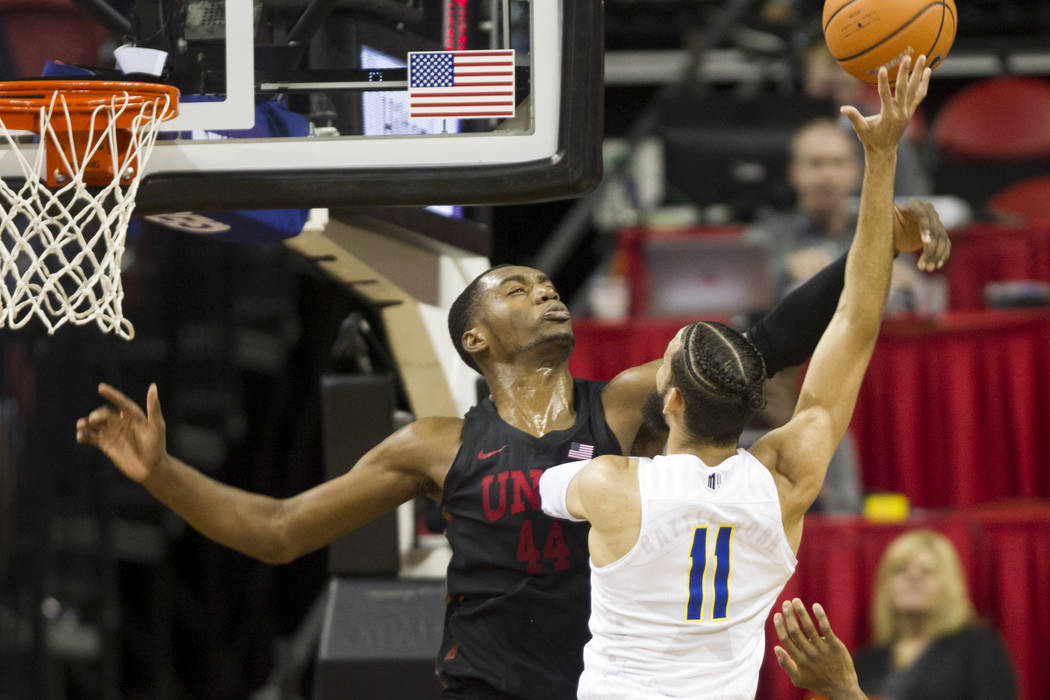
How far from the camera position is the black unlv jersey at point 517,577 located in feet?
10.5

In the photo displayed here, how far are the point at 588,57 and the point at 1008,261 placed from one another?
5.21 m

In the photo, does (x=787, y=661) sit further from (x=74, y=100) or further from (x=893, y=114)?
(x=74, y=100)

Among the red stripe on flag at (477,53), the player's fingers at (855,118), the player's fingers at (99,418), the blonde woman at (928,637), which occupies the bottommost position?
the blonde woman at (928,637)

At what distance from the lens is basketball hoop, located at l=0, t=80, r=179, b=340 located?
3.17m

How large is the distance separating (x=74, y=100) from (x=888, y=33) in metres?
1.88

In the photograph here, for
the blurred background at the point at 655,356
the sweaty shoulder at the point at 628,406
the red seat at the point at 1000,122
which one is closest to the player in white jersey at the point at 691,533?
the sweaty shoulder at the point at 628,406

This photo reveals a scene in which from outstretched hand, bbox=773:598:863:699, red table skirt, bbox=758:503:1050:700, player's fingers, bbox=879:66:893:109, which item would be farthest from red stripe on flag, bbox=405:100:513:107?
red table skirt, bbox=758:503:1050:700

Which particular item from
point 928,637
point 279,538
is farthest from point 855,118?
point 928,637

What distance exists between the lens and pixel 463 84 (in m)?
3.38

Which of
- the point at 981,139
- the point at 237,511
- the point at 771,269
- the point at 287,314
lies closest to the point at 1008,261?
the point at 771,269

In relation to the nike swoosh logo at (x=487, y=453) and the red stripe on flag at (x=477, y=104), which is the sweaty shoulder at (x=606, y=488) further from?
the red stripe on flag at (x=477, y=104)

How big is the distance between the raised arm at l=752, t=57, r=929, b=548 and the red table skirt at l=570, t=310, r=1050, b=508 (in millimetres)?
3930

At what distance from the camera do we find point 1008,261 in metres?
7.77

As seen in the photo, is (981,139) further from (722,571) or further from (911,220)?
(722,571)
